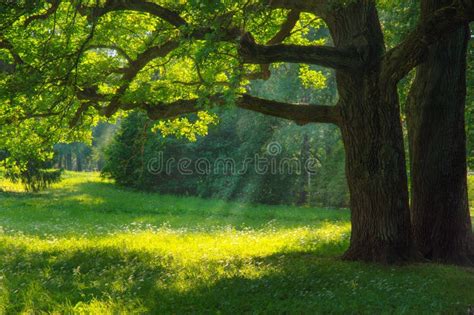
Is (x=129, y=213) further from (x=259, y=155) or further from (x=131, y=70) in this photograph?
(x=131, y=70)

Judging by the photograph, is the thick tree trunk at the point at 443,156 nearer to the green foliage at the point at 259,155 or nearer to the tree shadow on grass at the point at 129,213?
the tree shadow on grass at the point at 129,213

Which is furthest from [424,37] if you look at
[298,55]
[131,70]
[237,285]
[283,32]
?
[131,70]

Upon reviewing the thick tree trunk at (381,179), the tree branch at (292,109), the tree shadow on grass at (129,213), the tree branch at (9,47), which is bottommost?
the tree shadow on grass at (129,213)

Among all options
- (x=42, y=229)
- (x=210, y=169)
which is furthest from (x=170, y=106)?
(x=210, y=169)

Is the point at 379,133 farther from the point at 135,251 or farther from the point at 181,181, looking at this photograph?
the point at 181,181

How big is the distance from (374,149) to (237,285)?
4119 millimetres

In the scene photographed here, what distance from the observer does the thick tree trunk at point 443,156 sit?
38.4 ft

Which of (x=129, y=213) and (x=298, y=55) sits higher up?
(x=298, y=55)

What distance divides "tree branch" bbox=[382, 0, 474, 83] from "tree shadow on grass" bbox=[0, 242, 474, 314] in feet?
13.2

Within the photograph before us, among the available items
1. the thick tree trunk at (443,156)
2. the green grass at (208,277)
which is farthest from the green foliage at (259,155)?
the thick tree trunk at (443,156)

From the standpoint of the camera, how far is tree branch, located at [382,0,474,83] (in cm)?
910

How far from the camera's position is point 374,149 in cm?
1084

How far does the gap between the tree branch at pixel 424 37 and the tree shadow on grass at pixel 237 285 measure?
4036 millimetres

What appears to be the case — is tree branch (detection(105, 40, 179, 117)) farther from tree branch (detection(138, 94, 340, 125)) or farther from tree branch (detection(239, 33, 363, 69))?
tree branch (detection(239, 33, 363, 69))
